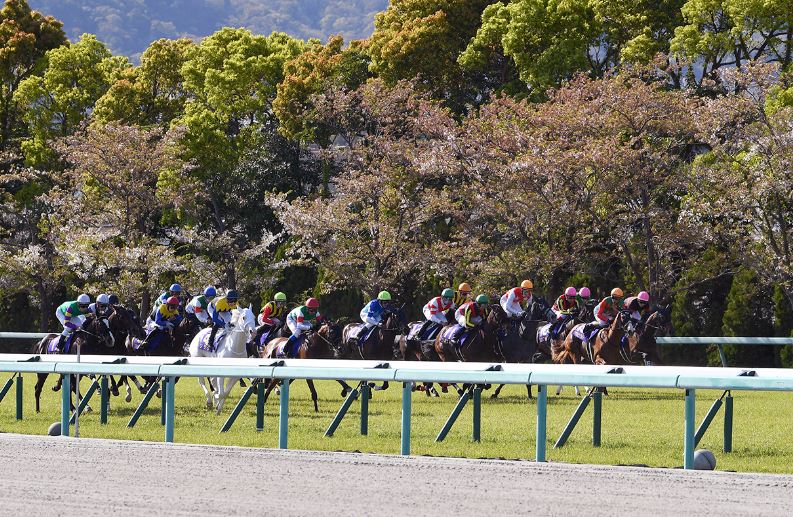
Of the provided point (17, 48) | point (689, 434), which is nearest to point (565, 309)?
point (689, 434)

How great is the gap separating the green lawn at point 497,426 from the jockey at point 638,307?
1.24 metres

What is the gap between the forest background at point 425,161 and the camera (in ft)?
105

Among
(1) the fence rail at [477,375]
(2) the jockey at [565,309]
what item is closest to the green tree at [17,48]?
(2) the jockey at [565,309]

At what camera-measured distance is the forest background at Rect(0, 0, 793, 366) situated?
32062 mm

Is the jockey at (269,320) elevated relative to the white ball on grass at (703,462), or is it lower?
elevated

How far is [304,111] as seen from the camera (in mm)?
43656

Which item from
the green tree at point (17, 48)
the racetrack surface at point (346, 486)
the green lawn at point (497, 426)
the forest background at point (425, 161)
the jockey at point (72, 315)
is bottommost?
the green lawn at point (497, 426)

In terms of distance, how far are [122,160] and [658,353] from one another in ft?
77.2

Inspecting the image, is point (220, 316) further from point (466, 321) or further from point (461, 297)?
point (461, 297)

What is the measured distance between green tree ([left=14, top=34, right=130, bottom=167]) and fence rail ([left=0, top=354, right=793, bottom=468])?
33055 millimetres

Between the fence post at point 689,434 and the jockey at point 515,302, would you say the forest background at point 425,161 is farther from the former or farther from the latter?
the fence post at point 689,434

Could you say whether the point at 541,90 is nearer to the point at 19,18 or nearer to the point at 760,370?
the point at 19,18

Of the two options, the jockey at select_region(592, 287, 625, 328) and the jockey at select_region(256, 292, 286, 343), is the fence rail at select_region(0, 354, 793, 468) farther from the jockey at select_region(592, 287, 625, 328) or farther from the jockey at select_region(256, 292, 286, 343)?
the jockey at select_region(256, 292, 286, 343)

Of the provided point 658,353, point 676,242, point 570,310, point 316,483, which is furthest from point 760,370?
point 676,242
